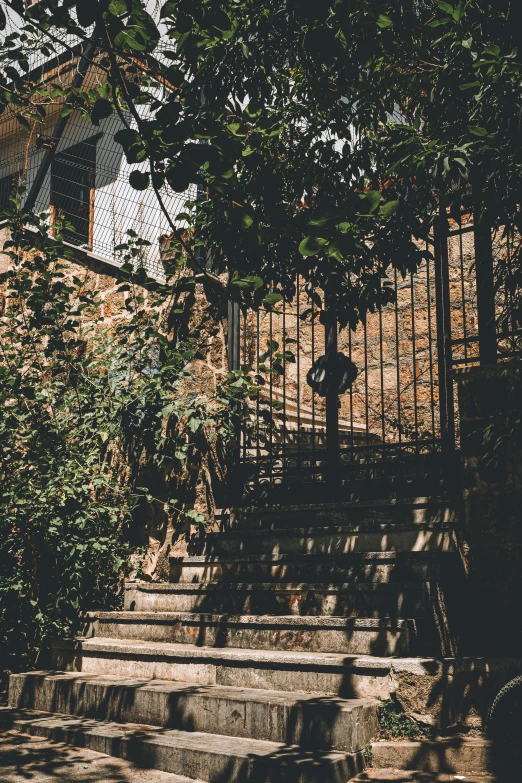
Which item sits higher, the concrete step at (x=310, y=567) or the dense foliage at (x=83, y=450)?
the dense foliage at (x=83, y=450)

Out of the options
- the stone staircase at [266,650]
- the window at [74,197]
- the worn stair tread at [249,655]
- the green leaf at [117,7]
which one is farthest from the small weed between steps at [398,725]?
the window at [74,197]

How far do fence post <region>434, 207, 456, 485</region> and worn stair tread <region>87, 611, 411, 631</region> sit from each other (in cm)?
171

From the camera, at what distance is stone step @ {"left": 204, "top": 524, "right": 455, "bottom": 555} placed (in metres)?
5.19

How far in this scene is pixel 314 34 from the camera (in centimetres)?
323

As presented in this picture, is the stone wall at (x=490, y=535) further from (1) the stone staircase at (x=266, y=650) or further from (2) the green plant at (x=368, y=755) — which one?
(2) the green plant at (x=368, y=755)

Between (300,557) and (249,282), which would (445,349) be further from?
(249,282)

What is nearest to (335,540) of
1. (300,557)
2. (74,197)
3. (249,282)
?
(300,557)

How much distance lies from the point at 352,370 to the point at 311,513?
1.28 meters

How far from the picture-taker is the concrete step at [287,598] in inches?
177

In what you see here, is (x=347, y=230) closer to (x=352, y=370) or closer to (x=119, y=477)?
(x=352, y=370)

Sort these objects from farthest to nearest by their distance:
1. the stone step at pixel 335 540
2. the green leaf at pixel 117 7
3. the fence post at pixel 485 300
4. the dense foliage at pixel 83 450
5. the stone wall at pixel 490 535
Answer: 1. the dense foliage at pixel 83 450
2. the stone step at pixel 335 540
3. the fence post at pixel 485 300
4. the stone wall at pixel 490 535
5. the green leaf at pixel 117 7

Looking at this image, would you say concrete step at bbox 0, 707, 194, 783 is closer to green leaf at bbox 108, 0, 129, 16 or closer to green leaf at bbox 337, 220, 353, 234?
green leaf at bbox 337, 220, 353, 234

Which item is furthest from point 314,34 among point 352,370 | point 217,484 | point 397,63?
point 217,484

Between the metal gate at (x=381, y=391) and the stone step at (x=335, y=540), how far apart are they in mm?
647
